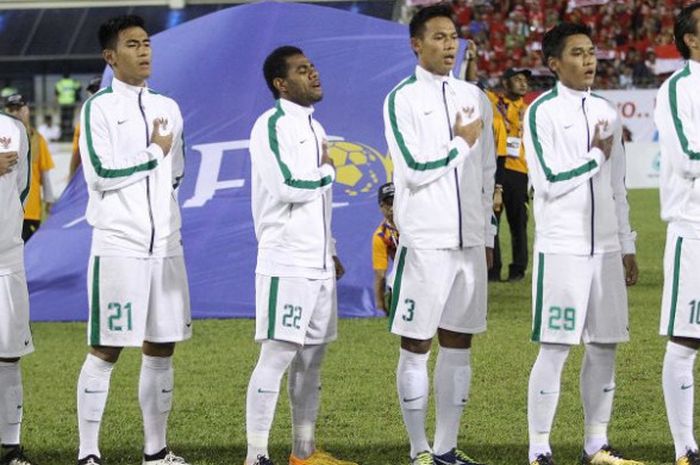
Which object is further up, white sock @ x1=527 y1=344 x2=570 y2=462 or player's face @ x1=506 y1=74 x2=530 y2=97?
player's face @ x1=506 y1=74 x2=530 y2=97

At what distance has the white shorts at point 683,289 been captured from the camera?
242 inches

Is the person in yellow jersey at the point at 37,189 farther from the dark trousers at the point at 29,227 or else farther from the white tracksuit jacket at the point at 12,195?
the white tracksuit jacket at the point at 12,195

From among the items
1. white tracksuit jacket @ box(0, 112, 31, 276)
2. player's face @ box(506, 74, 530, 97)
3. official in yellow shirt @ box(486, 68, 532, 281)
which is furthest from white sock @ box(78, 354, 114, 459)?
player's face @ box(506, 74, 530, 97)

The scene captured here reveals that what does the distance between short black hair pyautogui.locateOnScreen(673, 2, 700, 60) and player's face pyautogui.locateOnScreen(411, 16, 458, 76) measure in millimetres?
973

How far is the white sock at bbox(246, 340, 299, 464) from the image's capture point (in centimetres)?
631

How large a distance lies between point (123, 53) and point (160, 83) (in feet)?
18.6

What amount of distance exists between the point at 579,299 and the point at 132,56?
2249mm

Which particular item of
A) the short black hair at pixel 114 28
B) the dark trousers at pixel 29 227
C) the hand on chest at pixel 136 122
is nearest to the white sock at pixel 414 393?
the hand on chest at pixel 136 122

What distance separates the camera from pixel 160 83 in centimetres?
1212

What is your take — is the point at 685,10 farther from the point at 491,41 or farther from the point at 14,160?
the point at 491,41

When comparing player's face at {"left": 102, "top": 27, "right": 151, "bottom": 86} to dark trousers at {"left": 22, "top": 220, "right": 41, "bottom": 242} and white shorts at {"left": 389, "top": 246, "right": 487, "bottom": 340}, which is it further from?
dark trousers at {"left": 22, "top": 220, "right": 41, "bottom": 242}

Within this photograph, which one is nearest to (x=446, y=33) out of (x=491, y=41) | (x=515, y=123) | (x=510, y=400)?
(x=510, y=400)

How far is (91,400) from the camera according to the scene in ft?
20.8

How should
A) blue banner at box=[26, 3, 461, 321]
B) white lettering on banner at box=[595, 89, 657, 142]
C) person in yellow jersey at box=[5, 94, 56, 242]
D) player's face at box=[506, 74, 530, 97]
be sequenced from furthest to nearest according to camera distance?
white lettering on banner at box=[595, 89, 657, 142]
player's face at box=[506, 74, 530, 97]
person in yellow jersey at box=[5, 94, 56, 242]
blue banner at box=[26, 3, 461, 321]
